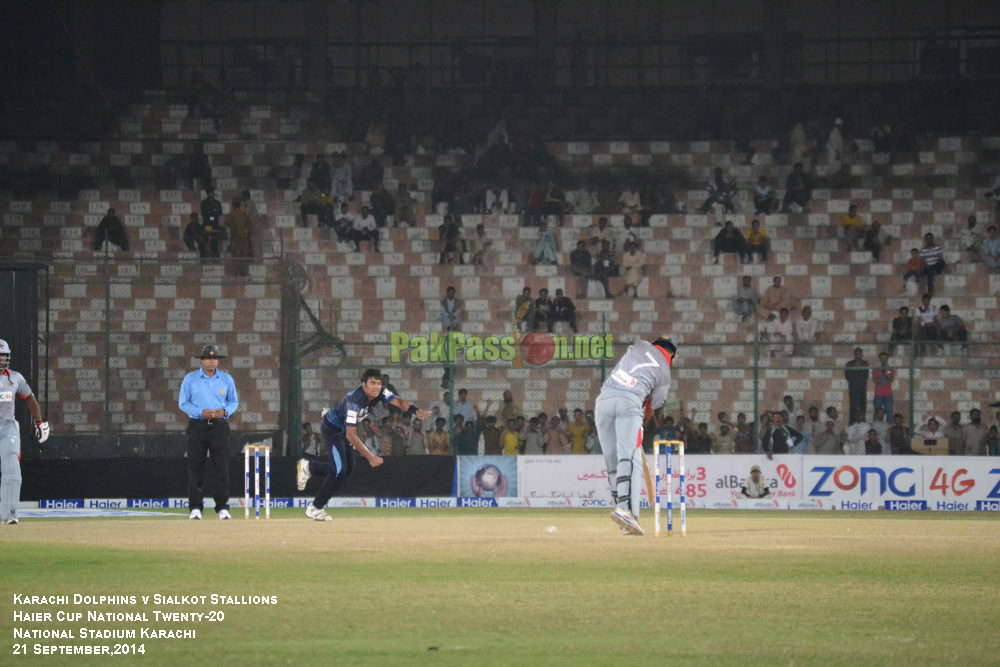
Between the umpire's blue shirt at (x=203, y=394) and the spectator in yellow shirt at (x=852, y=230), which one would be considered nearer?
the umpire's blue shirt at (x=203, y=394)

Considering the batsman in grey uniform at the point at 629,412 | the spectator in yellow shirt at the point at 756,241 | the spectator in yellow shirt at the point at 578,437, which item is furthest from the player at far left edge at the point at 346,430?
the spectator in yellow shirt at the point at 756,241

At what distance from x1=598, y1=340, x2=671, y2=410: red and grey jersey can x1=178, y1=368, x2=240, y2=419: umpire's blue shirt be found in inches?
222

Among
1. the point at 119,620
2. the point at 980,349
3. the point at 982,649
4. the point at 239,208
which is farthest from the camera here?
the point at 239,208

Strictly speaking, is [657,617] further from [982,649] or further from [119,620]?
[119,620]

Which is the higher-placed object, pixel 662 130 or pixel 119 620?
pixel 662 130

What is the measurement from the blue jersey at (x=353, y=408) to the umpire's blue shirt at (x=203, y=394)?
4.42ft

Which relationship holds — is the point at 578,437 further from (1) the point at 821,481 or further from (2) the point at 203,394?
(2) the point at 203,394

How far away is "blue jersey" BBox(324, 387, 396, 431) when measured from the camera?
51.3 feet

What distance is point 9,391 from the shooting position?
15.6 metres

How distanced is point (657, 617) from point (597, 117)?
28952 mm

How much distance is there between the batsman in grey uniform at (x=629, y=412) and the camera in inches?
492

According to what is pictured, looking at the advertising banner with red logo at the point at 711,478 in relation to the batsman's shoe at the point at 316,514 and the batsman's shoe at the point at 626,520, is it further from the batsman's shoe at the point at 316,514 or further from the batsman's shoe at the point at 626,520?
the batsman's shoe at the point at 626,520

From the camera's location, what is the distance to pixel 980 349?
28359 mm

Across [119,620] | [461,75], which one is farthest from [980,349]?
[119,620]
